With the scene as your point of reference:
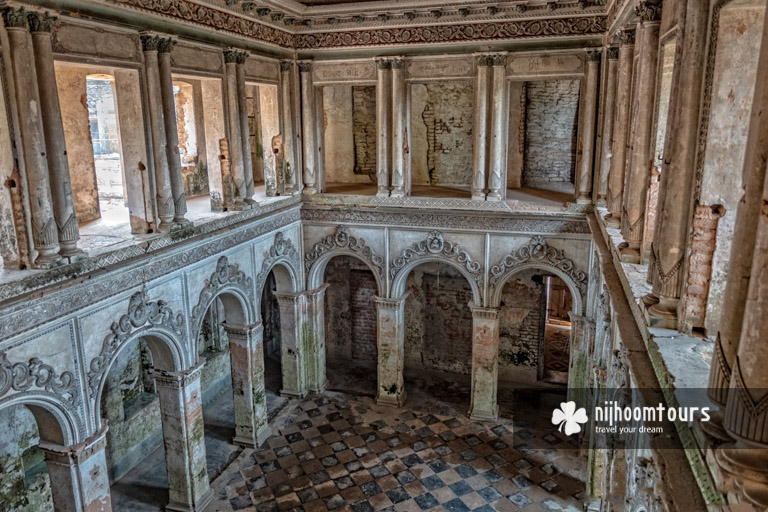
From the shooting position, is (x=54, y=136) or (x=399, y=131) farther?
(x=399, y=131)

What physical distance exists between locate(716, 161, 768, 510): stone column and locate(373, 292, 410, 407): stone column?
366 inches

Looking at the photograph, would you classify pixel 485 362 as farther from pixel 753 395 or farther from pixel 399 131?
pixel 753 395

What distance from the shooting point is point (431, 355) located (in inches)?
564

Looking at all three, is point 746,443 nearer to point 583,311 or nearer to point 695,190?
point 695,190

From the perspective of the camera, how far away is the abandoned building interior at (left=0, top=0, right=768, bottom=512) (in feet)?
12.8

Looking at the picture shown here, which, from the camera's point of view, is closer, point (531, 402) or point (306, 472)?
point (306, 472)

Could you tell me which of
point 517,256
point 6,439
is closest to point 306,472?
point 6,439

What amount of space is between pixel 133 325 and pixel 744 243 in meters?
7.03

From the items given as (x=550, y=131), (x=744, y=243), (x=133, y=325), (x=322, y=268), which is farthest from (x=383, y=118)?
(x=744, y=243)

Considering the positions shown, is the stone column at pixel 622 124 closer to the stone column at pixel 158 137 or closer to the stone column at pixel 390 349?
the stone column at pixel 390 349

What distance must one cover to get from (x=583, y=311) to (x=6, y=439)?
9392mm

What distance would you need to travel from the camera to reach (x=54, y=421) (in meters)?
6.68

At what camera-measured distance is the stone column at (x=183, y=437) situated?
28.3 ft

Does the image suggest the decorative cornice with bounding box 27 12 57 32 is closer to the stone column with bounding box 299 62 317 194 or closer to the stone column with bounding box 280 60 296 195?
the stone column with bounding box 280 60 296 195
